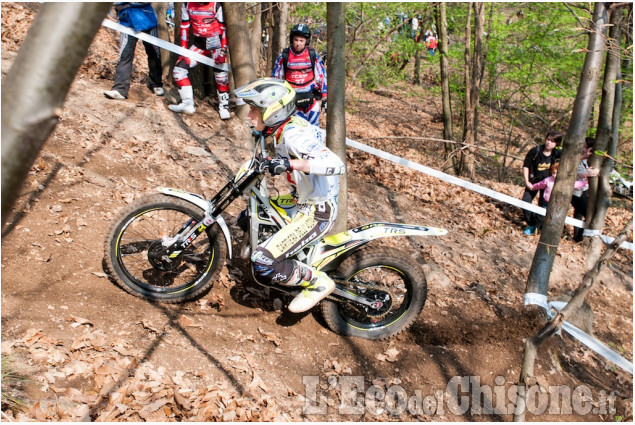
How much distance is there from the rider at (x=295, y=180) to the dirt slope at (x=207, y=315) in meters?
0.67

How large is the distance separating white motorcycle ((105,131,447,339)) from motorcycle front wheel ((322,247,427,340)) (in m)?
0.01

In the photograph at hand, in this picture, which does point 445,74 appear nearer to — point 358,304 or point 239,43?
point 239,43

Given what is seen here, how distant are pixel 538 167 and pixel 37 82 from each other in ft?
31.8

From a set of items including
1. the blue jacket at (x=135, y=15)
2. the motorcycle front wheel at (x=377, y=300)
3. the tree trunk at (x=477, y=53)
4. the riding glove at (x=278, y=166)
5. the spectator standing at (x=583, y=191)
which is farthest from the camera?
the tree trunk at (x=477, y=53)

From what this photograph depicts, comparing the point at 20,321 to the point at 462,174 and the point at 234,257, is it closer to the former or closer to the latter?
the point at 234,257

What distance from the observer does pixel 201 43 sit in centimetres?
887

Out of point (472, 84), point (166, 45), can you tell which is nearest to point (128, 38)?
point (166, 45)

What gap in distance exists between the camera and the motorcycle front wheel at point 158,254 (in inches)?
186

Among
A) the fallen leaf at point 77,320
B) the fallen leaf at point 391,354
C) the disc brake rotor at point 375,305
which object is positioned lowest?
the fallen leaf at point 391,354

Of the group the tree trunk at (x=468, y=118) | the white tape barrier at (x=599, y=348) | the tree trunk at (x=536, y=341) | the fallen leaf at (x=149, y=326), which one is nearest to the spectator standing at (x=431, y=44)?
the tree trunk at (x=468, y=118)

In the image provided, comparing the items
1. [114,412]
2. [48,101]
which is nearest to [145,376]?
[114,412]

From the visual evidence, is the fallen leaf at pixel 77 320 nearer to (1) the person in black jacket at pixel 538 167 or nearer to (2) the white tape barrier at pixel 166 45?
(2) the white tape barrier at pixel 166 45

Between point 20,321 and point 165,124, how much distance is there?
479 centimetres

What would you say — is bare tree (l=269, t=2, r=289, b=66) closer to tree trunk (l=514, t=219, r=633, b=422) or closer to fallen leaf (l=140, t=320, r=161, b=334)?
fallen leaf (l=140, t=320, r=161, b=334)
